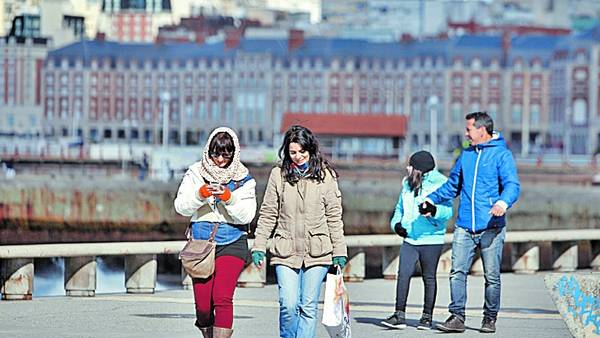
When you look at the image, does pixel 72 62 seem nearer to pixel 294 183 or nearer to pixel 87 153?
pixel 87 153

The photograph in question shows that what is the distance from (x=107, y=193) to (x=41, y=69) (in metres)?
74.0

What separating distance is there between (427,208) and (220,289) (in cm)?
240

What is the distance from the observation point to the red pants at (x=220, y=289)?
28.9 ft

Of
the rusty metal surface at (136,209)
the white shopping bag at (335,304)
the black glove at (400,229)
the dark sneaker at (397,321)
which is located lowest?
the rusty metal surface at (136,209)

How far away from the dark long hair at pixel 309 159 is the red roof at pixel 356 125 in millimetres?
73602

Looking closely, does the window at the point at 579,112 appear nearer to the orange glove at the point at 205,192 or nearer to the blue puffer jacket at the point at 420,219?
the blue puffer jacket at the point at 420,219

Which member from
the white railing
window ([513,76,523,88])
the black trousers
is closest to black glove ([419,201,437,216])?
the black trousers

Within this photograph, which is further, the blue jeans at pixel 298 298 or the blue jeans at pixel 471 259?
the blue jeans at pixel 471 259

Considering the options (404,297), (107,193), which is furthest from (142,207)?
(404,297)

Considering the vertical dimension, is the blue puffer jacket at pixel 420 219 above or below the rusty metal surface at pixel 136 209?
above

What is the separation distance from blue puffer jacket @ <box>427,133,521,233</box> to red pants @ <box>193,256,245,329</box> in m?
2.43

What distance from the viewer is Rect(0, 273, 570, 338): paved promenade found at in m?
10.9

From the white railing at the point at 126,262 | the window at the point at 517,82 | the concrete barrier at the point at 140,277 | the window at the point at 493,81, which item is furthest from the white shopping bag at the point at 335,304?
the window at the point at 517,82

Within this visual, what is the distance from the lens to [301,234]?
28.9 feet
